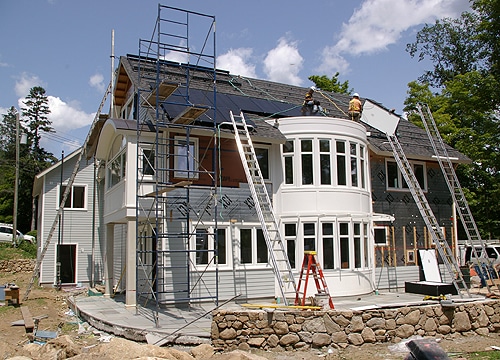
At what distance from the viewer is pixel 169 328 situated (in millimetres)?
11180

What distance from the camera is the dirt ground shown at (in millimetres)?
8641

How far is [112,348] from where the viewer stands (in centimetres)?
862

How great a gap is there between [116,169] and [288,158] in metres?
6.08

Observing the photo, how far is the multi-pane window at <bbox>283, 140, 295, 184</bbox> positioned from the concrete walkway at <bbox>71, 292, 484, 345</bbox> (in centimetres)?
435

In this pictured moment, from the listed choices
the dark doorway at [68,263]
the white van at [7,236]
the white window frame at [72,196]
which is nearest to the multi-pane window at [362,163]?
the white window frame at [72,196]

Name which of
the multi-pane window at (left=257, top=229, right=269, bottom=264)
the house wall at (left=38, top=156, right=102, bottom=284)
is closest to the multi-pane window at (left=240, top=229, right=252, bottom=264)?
the multi-pane window at (left=257, top=229, right=269, bottom=264)

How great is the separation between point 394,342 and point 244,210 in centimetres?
667

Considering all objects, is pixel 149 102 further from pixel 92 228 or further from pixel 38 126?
pixel 38 126

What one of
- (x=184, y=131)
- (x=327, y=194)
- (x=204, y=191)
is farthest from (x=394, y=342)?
(x=184, y=131)

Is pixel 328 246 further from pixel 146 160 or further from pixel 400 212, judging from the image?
pixel 146 160

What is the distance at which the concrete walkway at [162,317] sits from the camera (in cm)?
1054

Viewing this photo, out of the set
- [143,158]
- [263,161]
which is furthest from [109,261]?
[263,161]

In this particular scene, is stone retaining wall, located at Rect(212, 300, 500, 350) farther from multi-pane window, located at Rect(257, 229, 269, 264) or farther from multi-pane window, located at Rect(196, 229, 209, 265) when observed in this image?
multi-pane window, located at Rect(257, 229, 269, 264)

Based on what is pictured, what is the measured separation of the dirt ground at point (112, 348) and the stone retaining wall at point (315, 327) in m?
0.21
